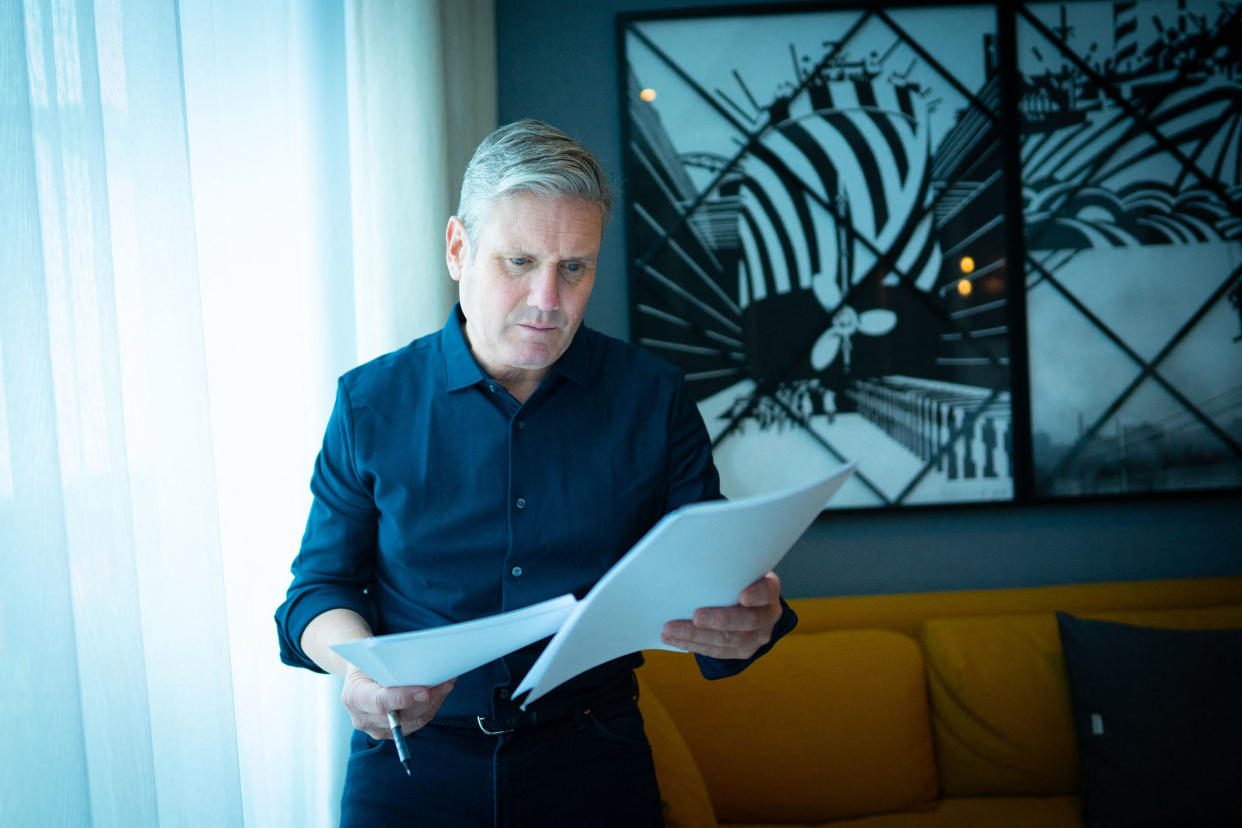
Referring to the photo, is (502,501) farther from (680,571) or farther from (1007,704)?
(1007,704)

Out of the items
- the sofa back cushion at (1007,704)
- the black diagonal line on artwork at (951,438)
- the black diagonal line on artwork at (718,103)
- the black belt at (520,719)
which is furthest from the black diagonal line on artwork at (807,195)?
the black belt at (520,719)

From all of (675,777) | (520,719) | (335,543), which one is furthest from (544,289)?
(675,777)

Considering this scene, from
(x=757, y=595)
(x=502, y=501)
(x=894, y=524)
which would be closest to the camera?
(x=757, y=595)

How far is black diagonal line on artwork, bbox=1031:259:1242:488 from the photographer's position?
2.26 m

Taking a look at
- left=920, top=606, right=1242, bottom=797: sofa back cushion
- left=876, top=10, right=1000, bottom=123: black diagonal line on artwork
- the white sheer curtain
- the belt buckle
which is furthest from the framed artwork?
the belt buckle

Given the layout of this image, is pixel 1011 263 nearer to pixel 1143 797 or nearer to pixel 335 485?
pixel 1143 797

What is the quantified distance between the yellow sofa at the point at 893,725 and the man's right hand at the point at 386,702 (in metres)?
0.94

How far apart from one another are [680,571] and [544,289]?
0.44 metres

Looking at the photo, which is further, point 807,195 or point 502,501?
point 807,195

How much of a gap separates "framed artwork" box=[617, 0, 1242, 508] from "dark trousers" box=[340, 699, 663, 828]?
1.20 meters

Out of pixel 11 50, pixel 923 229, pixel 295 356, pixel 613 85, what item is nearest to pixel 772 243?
pixel 923 229

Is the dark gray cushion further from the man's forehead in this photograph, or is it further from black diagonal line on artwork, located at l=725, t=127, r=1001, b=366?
the man's forehead

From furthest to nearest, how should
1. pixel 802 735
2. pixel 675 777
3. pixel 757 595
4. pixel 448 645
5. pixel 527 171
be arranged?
pixel 802 735 < pixel 675 777 < pixel 527 171 < pixel 757 595 < pixel 448 645

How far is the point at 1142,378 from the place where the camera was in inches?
89.5
